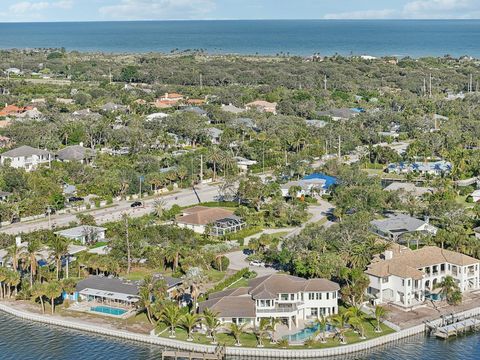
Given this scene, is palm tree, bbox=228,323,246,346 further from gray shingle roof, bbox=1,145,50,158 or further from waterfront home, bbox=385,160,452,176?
gray shingle roof, bbox=1,145,50,158

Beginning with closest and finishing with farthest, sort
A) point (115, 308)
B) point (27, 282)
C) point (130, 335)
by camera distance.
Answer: point (130, 335) < point (115, 308) < point (27, 282)

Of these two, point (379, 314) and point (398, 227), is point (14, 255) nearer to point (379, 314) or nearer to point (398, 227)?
point (379, 314)

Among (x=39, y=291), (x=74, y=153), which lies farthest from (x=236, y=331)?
(x=74, y=153)

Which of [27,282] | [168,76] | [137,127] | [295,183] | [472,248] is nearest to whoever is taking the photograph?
[27,282]

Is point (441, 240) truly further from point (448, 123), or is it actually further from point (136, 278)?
point (448, 123)

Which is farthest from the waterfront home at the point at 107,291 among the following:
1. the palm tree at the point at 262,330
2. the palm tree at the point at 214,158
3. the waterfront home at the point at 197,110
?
the waterfront home at the point at 197,110

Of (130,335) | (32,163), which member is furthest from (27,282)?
(32,163)

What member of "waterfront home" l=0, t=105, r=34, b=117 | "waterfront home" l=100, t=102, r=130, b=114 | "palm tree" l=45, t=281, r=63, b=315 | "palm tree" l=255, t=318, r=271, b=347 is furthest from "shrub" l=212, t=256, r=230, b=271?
"waterfront home" l=0, t=105, r=34, b=117
